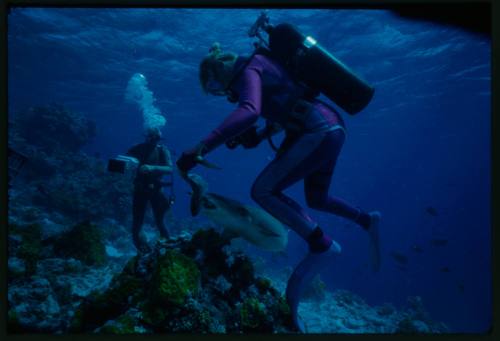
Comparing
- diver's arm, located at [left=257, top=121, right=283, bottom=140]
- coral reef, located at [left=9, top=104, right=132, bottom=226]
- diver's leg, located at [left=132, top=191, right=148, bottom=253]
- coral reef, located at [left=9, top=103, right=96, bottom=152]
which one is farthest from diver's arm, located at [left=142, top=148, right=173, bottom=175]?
coral reef, located at [left=9, top=103, right=96, bottom=152]

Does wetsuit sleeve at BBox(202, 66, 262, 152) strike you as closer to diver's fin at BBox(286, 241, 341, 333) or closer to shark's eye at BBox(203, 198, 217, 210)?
shark's eye at BBox(203, 198, 217, 210)

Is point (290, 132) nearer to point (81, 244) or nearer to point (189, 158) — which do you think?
point (189, 158)

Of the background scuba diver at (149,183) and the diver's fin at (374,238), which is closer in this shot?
the diver's fin at (374,238)

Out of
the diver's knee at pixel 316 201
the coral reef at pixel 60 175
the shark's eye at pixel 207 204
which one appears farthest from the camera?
the coral reef at pixel 60 175

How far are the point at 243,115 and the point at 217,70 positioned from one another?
924mm

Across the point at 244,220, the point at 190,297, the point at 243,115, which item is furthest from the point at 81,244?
the point at 243,115

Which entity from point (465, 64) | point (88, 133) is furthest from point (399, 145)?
point (88, 133)

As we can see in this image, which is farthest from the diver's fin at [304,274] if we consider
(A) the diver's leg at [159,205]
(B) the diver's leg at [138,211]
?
(B) the diver's leg at [138,211]

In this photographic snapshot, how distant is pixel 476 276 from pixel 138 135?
59.0 metres

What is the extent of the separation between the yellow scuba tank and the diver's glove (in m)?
1.46

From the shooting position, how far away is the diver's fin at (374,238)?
4363 millimetres

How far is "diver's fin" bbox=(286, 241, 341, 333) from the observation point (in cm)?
344

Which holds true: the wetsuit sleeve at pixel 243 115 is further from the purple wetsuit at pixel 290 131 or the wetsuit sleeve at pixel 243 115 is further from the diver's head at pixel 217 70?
the diver's head at pixel 217 70

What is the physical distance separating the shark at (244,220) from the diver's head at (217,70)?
1.17m
